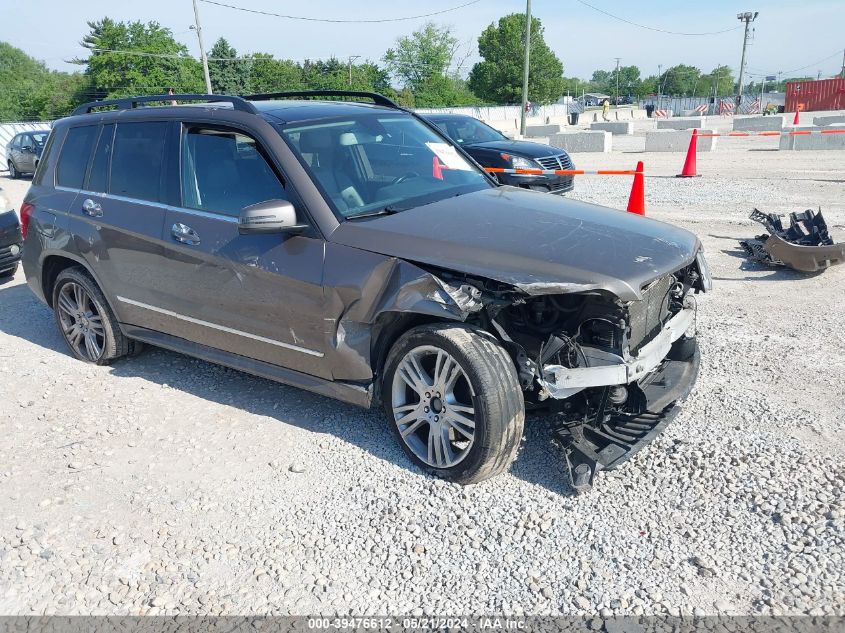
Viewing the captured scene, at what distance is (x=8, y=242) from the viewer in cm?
791

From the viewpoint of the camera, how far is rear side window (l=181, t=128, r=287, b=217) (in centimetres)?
389

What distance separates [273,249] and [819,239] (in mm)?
5737

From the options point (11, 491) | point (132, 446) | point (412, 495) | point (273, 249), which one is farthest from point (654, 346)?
point (11, 491)

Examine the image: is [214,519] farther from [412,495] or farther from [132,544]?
[412,495]

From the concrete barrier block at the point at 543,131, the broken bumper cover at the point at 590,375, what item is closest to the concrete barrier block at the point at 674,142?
the concrete barrier block at the point at 543,131

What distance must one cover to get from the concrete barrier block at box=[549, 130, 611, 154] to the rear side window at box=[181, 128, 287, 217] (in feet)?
66.3

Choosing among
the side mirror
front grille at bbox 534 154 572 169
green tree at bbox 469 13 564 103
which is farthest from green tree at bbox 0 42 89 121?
the side mirror

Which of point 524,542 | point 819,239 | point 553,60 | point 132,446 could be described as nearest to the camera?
point 524,542

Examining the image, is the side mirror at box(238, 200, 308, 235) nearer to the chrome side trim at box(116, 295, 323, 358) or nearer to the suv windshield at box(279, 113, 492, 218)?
the suv windshield at box(279, 113, 492, 218)

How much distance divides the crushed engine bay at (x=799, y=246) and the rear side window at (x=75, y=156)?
250 inches

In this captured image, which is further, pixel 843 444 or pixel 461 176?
pixel 461 176

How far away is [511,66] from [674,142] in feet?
193

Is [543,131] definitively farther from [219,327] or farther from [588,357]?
[588,357]

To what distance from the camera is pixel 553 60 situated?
81.2m
